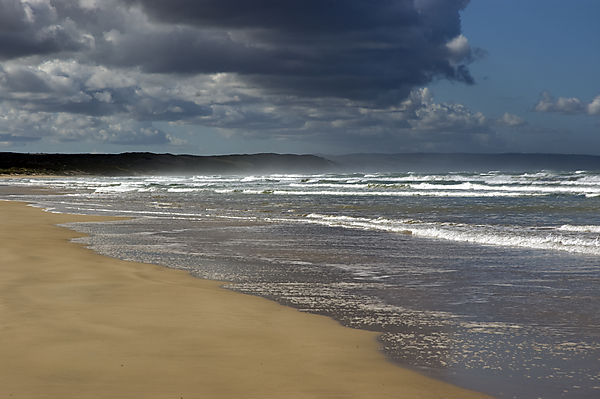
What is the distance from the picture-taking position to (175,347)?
510cm

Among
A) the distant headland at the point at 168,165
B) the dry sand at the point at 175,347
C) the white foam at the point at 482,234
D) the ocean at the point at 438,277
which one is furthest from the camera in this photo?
the distant headland at the point at 168,165

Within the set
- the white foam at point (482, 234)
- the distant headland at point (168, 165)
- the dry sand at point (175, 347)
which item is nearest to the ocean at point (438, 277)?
the white foam at point (482, 234)

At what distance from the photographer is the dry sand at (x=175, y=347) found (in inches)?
164

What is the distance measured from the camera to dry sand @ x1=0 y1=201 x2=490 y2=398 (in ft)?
13.7

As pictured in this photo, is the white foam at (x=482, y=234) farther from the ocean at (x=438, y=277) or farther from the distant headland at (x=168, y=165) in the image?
the distant headland at (x=168, y=165)

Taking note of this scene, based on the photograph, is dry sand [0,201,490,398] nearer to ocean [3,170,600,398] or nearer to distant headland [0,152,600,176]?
ocean [3,170,600,398]

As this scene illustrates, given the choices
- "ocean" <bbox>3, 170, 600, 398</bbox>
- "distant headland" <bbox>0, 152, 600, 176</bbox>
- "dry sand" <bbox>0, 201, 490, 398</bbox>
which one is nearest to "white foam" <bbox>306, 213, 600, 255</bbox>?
"ocean" <bbox>3, 170, 600, 398</bbox>

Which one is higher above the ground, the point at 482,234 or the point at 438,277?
the point at 482,234

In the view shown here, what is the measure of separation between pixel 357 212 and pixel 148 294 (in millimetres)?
15645

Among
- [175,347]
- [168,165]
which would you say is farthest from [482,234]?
[168,165]

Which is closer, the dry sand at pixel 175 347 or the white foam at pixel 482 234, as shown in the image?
the dry sand at pixel 175 347

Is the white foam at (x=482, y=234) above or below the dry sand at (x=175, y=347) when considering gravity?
above

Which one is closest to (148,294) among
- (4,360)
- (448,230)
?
(4,360)

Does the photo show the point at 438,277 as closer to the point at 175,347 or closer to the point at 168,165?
the point at 175,347
